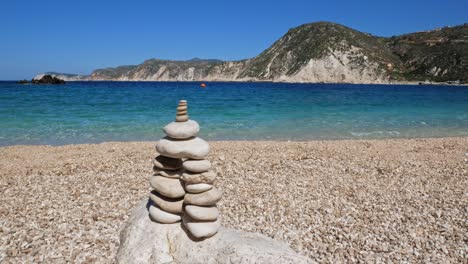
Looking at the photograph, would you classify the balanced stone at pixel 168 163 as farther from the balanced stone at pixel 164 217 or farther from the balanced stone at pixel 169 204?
the balanced stone at pixel 164 217

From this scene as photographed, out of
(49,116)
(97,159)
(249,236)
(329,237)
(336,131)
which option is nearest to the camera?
(249,236)

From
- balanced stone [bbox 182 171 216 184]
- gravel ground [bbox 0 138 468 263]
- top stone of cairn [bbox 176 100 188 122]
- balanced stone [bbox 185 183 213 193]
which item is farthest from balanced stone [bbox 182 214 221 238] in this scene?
gravel ground [bbox 0 138 468 263]

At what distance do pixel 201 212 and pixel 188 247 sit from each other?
0.58m

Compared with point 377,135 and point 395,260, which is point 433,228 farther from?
point 377,135

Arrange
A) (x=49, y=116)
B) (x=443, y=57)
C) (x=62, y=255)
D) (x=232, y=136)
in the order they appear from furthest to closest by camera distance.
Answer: (x=443, y=57), (x=49, y=116), (x=232, y=136), (x=62, y=255)

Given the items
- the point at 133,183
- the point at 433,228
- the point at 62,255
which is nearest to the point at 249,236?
the point at 62,255

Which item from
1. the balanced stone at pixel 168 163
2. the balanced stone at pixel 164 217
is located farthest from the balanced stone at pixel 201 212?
the balanced stone at pixel 168 163

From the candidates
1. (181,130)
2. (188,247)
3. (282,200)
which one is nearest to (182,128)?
(181,130)

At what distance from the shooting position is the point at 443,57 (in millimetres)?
133000

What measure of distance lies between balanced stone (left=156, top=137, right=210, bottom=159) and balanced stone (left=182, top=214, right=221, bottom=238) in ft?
3.47

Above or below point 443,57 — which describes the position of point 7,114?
below

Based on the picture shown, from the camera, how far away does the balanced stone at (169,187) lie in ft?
19.2

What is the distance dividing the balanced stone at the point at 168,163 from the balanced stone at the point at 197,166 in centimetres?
49

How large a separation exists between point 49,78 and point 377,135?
115292 millimetres
